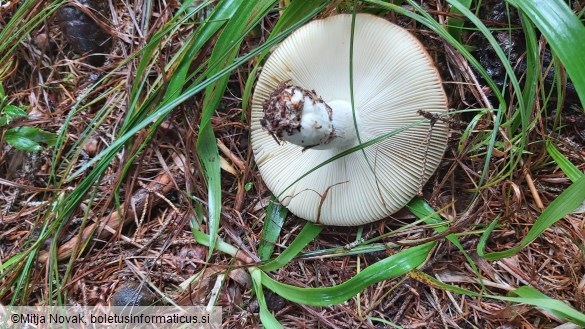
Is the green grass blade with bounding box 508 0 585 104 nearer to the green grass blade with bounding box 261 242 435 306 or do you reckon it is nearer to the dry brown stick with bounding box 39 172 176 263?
the green grass blade with bounding box 261 242 435 306

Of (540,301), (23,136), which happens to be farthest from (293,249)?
(23,136)

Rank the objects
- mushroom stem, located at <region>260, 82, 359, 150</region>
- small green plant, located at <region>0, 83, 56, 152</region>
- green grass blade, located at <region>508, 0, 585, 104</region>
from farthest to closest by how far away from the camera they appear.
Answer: small green plant, located at <region>0, 83, 56, 152</region>, mushroom stem, located at <region>260, 82, 359, 150</region>, green grass blade, located at <region>508, 0, 585, 104</region>

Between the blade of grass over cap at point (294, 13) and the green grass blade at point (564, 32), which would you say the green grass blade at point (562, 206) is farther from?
the blade of grass over cap at point (294, 13)

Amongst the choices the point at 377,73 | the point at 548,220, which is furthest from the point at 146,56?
the point at 548,220

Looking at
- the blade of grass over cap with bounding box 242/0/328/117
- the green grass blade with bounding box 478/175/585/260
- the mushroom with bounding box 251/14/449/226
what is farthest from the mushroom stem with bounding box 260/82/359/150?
the green grass blade with bounding box 478/175/585/260

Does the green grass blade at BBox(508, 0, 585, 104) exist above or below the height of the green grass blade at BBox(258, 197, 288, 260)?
above

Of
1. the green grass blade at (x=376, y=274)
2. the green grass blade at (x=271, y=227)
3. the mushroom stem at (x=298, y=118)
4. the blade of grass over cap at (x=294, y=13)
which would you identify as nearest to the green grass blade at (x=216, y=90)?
the blade of grass over cap at (x=294, y=13)

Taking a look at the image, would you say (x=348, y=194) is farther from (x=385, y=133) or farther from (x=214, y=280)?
(x=214, y=280)
